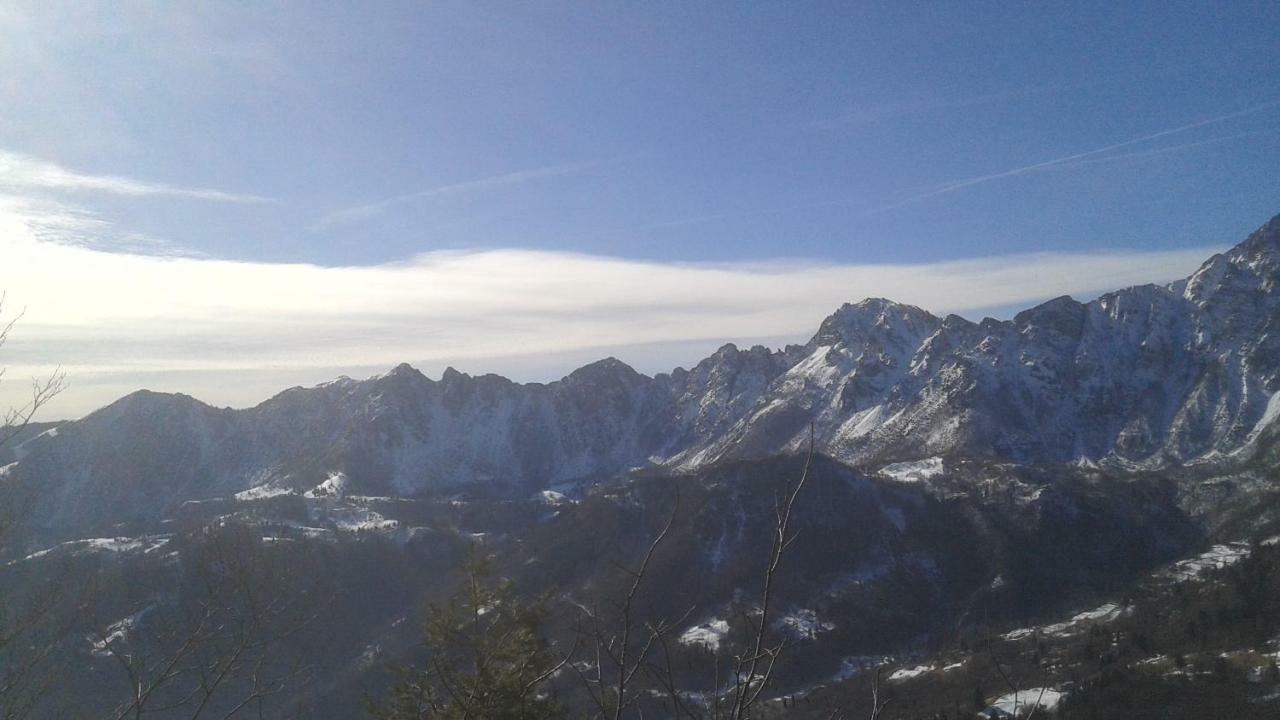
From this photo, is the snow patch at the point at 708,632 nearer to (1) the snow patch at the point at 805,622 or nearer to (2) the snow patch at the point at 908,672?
(1) the snow patch at the point at 805,622

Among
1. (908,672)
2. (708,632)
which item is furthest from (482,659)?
(708,632)

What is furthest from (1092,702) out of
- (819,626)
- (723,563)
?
(723,563)

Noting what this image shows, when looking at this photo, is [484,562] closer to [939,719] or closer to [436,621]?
[436,621]

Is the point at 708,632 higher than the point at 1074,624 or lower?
higher

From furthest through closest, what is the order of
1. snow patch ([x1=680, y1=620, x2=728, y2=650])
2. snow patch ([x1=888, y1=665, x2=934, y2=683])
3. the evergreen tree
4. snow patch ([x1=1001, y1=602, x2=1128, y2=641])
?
snow patch ([x1=680, y1=620, x2=728, y2=650]) → snow patch ([x1=1001, y1=602, x2=1128, y2=641]) → snow patch ([x1=888, y1=665, x2=934, y2=683]) → the evergreen tree

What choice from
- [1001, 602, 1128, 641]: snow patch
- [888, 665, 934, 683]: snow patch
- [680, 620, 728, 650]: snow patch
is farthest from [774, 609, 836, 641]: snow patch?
[1001, 602, 1128, 641]: snow patch

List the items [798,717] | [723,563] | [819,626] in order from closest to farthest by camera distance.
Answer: [798,717]
[819,626]
[723,563]

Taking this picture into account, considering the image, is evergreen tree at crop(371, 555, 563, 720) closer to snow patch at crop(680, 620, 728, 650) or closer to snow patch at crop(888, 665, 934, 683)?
snow patch at crop(888, 665, 934, 683)

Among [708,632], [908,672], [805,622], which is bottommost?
[805,622]

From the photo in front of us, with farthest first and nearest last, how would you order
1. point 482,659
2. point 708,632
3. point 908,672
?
point 708,632 < point 908,672 < point 482,659

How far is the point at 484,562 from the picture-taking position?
53.0ft

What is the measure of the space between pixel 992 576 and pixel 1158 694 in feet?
286

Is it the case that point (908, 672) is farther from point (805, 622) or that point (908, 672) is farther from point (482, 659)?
point (482, 659)

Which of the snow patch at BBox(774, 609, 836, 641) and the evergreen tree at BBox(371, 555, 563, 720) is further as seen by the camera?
the snow patch at BBox(774, 609, 836, 641)
